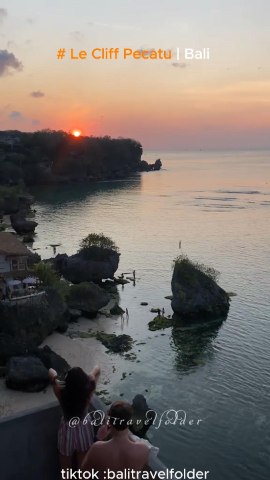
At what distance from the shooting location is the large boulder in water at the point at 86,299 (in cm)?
5047

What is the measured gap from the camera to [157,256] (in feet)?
264

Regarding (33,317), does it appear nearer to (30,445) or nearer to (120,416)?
(30,445)

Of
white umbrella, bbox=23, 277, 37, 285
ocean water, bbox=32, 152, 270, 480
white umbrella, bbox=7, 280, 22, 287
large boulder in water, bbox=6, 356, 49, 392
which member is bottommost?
ocean water, bbox=32, 152, 270, 480

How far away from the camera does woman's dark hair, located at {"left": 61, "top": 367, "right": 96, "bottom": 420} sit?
→ 752cm

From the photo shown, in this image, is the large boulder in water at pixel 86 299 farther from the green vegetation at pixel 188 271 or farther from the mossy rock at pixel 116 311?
the green vegetation at pixel 188 271

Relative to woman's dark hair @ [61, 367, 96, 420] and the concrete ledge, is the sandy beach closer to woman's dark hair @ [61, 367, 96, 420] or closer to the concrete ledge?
the concrete ledge

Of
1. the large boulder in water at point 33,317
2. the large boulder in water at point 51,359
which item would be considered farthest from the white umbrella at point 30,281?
the large boulder in water at point 51,359

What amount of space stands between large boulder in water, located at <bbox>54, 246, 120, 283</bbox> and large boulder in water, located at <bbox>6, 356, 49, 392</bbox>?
95.2 ft

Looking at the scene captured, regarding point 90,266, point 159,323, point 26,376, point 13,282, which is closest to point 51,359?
point 26,376

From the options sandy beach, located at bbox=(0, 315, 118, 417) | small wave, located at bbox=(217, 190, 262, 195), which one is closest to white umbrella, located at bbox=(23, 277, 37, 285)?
sandy beach, located at bbox=(0, 315, 118, 417)

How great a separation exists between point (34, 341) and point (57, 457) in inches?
1324

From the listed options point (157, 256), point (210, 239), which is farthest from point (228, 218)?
point (157, 256)

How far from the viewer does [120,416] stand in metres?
6.35

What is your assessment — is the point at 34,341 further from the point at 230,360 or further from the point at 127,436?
the point at 127,436
